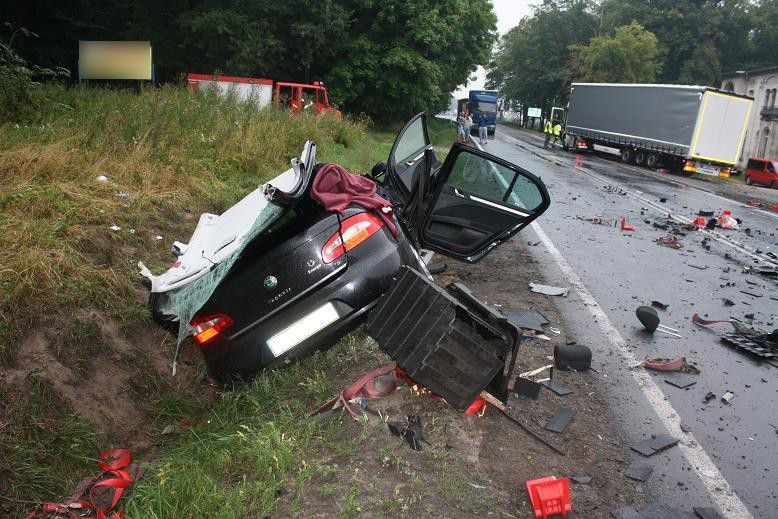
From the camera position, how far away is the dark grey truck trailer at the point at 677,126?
25547 millimetres

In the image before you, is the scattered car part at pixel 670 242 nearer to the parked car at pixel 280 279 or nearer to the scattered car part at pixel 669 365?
the scattered car part at pixel 669 365

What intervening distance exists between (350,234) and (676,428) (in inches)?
91.3

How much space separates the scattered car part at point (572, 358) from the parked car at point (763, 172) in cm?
2737

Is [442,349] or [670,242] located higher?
[442,349]

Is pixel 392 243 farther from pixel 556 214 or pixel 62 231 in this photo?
pixel 556 214

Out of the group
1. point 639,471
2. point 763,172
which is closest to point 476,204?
point 639,471

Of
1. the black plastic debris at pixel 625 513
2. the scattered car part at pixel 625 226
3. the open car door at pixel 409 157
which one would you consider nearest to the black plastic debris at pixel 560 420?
the black plastic debris at pixel 625 513

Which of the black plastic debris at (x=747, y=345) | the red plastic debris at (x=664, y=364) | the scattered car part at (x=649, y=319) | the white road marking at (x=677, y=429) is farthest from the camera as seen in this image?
the scattered car part at (x=649, y=319)

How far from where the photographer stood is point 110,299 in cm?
455

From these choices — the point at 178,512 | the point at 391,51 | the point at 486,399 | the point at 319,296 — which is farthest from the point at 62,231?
the point at 391,51

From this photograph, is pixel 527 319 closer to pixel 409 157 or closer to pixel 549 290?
pixel 549 290

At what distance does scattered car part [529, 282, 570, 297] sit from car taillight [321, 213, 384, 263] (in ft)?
9.47

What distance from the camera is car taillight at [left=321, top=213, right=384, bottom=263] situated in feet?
12.1

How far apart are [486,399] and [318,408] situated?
0.98 m
